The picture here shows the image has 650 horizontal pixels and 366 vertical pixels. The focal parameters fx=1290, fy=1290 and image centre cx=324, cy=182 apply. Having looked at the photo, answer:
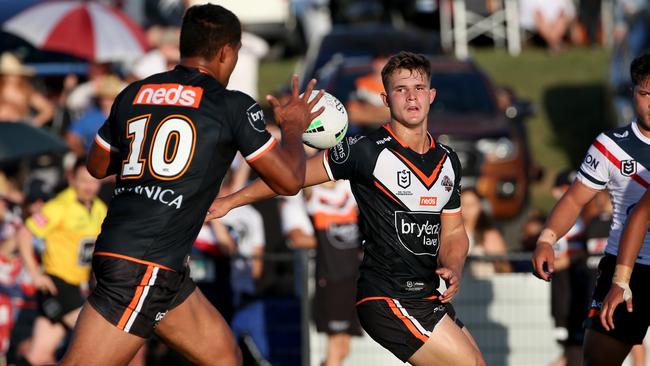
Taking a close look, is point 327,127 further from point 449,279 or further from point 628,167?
point 628,167

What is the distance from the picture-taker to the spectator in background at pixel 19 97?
14422 mm

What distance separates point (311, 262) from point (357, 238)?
43cm

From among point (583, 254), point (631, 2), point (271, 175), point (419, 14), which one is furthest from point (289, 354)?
point (419, 14)

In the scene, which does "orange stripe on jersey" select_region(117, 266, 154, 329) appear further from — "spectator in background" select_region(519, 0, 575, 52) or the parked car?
"spectator in background" select_region(519, 0, 575, 52)

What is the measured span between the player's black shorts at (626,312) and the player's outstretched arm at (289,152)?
189cm

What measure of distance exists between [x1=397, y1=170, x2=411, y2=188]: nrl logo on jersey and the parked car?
6360 mm

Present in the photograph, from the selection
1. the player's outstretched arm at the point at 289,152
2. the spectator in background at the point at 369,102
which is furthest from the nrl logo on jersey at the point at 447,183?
the spectator in background at the point at 369,102

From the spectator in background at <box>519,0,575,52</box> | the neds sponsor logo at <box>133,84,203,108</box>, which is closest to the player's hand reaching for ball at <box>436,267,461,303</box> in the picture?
the neds sponsor logo at <box>133,84,203,108</box>

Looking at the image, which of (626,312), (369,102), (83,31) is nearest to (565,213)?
(626,312)

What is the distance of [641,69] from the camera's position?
22.7 ft

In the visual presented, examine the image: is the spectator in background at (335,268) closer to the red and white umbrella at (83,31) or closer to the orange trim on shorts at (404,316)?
the orange trim on shorts at (404,316)

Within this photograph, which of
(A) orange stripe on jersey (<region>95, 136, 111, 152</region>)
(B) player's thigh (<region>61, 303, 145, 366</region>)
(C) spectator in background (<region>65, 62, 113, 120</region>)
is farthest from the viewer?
(C) spectator in background (<region>65, 62, 113, 120</region>)

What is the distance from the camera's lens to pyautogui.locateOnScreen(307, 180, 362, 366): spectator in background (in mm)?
10031

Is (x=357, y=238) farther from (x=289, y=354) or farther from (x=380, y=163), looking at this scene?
(x=380, y=163)
